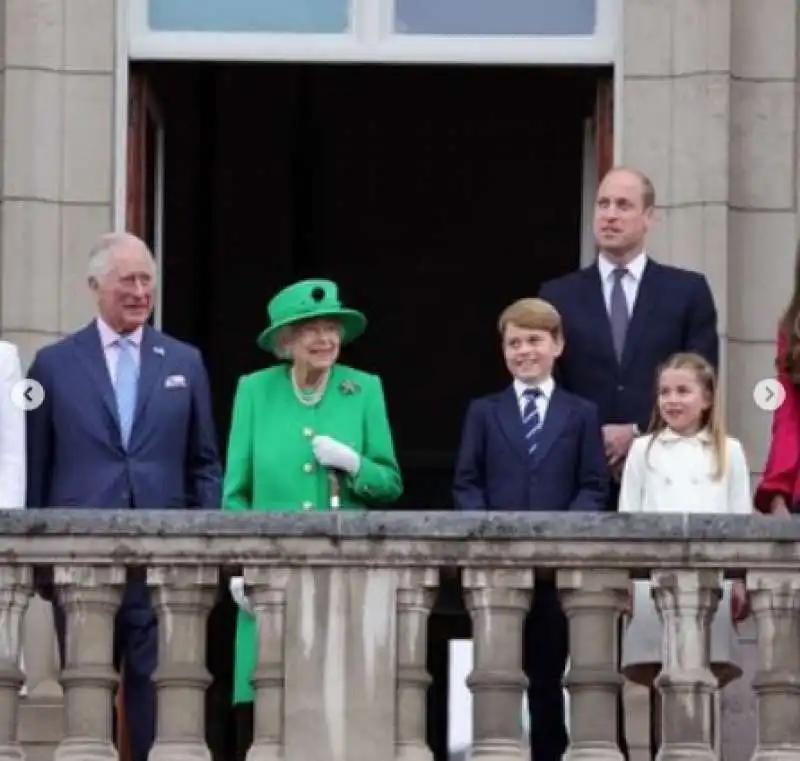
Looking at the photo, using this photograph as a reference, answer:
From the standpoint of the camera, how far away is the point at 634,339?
15.6 meters

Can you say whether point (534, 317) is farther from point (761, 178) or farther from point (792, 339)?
point (761, 178)

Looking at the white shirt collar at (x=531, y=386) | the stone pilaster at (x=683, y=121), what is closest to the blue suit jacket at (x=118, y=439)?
the white shirt collar at (x=531, y=386)

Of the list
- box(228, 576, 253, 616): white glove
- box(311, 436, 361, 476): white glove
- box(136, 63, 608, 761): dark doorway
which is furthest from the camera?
box(136, 63, 608, 761): dark doorway

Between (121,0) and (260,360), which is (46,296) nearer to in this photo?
(121,0)

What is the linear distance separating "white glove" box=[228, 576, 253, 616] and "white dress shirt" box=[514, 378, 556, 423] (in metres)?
1.14

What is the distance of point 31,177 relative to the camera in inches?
687

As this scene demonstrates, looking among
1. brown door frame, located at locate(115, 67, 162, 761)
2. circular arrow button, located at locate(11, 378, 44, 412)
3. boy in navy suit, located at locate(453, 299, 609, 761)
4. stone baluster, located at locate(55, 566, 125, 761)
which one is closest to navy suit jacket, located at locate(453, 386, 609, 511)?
boy in navy suit, located at locate(453, 299, 609, 761)

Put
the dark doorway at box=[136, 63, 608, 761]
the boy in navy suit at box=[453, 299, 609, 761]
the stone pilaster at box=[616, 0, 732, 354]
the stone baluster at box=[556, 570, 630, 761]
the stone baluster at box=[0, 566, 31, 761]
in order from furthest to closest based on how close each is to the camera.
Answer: the dark doorway at box=[136, 63, 608, 761] → the stone pilaster at box=[616, 0, 732, 354] → the boy in navy suit at box=[453, 299, 609, 761] → the stone baluster at box=[0, 566, 31, 761] → the stone baluster at box=[556, 570, 630, 761]

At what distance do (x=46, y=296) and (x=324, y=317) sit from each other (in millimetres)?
2514

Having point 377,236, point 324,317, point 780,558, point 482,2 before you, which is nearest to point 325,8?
point 482,2

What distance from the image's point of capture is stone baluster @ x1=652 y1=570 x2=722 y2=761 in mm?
14328

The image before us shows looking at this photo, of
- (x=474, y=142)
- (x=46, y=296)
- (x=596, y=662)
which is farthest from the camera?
(x=474, y=142)

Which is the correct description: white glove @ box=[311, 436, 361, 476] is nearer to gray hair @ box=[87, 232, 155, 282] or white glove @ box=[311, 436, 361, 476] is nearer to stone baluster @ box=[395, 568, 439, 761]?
stone baluster @ box=[395, 568, 439, 761]

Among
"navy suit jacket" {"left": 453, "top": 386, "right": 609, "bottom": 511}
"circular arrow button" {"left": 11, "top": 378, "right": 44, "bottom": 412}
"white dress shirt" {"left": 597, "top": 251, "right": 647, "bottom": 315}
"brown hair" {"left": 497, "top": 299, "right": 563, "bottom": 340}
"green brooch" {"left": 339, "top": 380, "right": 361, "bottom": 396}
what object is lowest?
"navy suit jacket" {"left": 453, "top": 386, "right": 609, "bottom": 511}
